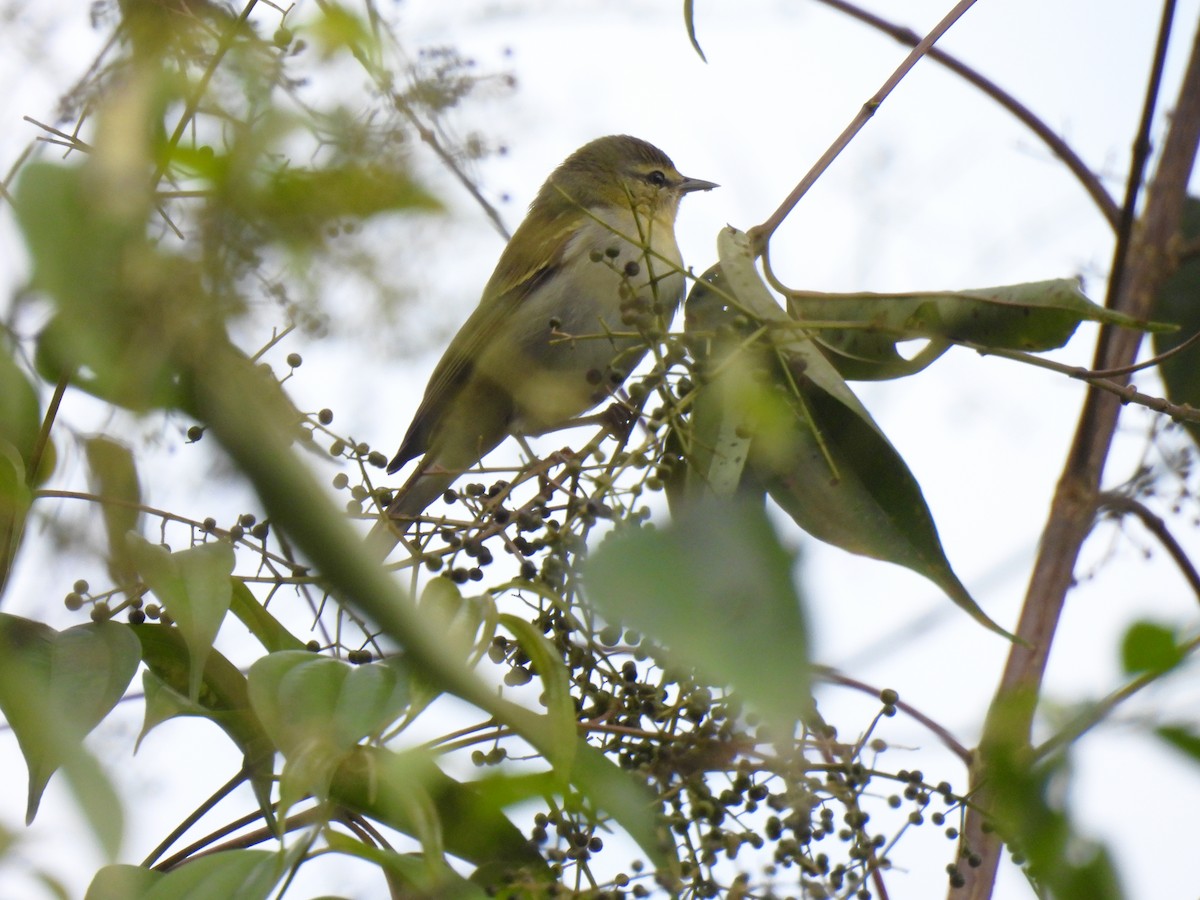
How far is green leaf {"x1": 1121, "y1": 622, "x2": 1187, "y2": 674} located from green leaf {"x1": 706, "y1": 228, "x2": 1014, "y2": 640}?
1.13 m

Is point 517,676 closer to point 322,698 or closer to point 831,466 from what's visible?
point 322,698

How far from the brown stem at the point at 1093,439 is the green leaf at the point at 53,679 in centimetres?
119

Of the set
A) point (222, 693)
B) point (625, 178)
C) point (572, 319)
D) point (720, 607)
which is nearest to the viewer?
point (720, 607)

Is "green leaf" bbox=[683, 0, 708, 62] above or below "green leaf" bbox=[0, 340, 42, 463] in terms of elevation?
above

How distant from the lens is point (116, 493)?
1.43 meters

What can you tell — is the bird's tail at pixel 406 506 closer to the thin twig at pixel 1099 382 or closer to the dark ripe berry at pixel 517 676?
the dark ripe berry at pixel 517 676

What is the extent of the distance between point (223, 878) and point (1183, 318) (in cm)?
278

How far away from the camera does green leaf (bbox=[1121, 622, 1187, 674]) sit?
0.73m

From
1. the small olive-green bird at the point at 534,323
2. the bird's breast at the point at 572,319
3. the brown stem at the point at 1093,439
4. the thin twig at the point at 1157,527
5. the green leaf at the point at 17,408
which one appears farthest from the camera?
the small olive-green bird at the point at 534,323

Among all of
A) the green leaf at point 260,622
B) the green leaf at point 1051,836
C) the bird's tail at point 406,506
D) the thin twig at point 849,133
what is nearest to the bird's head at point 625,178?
the bird's tail at point 406,506

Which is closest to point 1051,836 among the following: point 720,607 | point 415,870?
point 720,607

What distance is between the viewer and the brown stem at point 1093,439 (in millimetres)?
2277

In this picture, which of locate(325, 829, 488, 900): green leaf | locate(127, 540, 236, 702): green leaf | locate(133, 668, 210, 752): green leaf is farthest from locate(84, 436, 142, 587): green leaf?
locate(325, 829, 488, 900): green leaf

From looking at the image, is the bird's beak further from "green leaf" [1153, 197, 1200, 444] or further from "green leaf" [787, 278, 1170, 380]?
"green leaf" [787, 278, 1170, 380]
